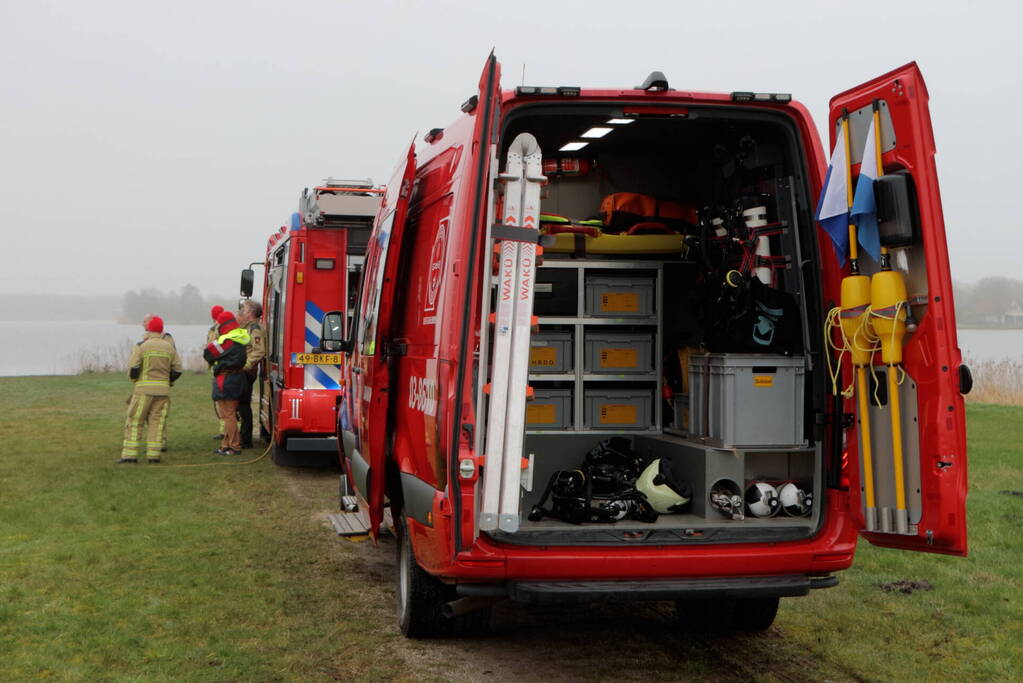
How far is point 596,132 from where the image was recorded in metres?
6.36

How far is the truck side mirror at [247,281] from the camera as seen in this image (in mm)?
17625

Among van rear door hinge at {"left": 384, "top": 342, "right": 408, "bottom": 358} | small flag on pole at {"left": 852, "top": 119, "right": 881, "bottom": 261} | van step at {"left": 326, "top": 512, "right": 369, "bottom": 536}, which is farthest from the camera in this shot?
van step at {"left": 326, "top": 512, "right": 369, "bottom": 536}

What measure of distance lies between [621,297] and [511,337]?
2.20 m

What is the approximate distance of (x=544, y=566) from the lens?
16.0 feet

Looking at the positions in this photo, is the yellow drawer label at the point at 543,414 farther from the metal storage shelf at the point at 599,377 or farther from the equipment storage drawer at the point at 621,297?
the equipment storage drawer at the point at 621,297

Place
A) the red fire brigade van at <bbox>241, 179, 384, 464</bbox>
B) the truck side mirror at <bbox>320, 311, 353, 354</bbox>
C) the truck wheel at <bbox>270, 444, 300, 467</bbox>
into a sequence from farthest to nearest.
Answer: the truck wheel at <bbox>270, 444, 300, 467</bbox> < the red fire brigade van at <bbox>241, 179, 384, 464</bbox> < the truck side mirror at <bbox>320, 311, 353, 354</bbox>

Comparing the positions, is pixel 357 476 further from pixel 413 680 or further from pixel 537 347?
pixel 413 680

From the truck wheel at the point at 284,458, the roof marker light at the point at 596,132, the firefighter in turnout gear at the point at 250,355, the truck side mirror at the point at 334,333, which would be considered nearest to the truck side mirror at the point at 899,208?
the roof marker light at the point at 596,132

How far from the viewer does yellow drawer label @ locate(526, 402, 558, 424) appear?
6.78m

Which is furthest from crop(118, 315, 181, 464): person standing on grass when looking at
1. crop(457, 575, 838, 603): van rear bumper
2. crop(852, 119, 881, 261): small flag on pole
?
crop(852, 119, 881, 261): small flag on pole

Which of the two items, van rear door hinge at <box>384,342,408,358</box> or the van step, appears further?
the van step

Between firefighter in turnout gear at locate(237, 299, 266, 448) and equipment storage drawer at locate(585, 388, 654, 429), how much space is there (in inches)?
317

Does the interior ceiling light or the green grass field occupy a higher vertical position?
the interior ceiling light

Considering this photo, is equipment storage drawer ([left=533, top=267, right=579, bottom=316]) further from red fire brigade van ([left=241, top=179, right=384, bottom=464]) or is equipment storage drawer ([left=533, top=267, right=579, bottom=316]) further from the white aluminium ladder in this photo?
red fire brigade van ([left=241, top=179, right=384, bottom=464])
